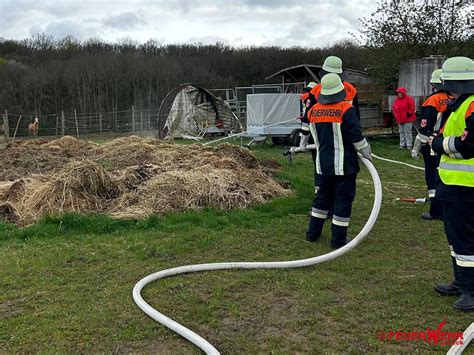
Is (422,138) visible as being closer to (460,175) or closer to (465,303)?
(460,175)

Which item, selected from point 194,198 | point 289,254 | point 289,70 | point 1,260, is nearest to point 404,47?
point 289,70

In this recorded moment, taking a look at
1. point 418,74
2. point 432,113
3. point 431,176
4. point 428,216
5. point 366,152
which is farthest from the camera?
point 418,74

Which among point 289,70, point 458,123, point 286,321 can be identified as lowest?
point 286,321

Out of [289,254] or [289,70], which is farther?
[289,70]

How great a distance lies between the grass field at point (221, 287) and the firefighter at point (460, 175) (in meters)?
0.32

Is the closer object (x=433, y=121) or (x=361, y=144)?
(x=361, y=144)

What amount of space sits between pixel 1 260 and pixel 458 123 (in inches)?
175

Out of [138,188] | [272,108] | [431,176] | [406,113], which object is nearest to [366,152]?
[431,176]

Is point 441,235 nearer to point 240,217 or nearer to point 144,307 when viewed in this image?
point 240,217

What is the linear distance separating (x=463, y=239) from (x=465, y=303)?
472 millimetres

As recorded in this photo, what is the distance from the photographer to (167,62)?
164ft

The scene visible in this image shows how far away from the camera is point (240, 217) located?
653 cm

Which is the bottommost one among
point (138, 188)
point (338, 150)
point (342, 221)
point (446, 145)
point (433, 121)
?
point (342, 221)

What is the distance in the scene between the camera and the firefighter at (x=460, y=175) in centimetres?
359
